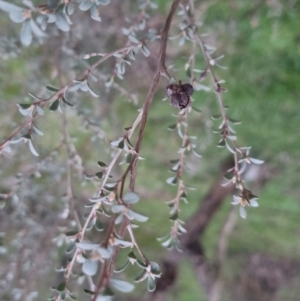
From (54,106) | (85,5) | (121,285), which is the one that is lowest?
(121,285)

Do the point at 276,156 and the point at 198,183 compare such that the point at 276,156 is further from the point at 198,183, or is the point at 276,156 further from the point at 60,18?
the point at 60,18

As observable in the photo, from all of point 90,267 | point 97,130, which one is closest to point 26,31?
point 90,267

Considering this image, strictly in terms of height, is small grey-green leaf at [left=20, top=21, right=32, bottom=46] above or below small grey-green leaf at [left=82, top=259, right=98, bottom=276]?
above

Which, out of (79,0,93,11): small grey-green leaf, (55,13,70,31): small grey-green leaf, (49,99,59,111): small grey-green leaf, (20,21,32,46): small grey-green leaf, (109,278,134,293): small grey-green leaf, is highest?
(79,0,93,11): small grey-green leaf

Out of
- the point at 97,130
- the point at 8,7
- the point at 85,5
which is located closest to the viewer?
the point at 8,7

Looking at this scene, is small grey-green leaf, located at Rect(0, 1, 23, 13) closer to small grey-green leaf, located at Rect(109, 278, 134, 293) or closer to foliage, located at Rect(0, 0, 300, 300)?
foliage, located at Rect(0, 0, 300, 300)

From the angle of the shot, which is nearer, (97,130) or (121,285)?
(121,285)

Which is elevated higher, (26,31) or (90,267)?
(26,31)

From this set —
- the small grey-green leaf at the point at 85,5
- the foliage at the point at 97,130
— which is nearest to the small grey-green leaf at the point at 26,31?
the foliage at the point at 97,130

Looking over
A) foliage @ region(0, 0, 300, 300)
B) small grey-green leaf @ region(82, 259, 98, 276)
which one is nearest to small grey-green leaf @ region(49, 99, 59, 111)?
foliage @ region(0, 0, 300, 300)

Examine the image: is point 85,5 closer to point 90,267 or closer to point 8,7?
point 8,7

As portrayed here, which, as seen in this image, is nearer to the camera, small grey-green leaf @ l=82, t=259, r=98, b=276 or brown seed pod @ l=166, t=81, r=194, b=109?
small grey-green leaf @ l=82, t=259, r=98, b=276

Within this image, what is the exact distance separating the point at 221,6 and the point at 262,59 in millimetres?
292

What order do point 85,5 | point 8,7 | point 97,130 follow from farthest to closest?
point 97,130
point 85,5
point 8,7
